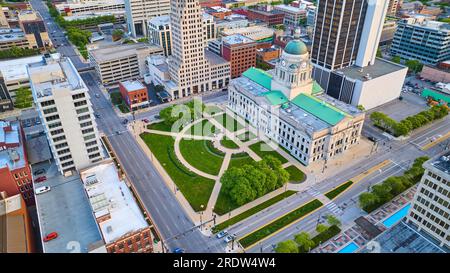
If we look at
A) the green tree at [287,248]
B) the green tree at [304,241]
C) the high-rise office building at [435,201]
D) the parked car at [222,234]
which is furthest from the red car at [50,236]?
the high-rise office building at [435,201]

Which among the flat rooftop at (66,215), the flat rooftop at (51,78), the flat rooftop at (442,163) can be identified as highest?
the flat rooftop at (51,78)

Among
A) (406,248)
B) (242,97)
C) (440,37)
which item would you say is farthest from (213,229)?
(440,37)

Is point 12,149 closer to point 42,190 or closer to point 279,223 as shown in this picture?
point 42,190

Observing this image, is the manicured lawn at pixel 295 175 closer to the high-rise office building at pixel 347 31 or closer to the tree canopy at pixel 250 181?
the tree canopy at pixel 250 181

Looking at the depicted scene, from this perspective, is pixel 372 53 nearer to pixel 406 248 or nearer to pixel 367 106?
pixel 367 106

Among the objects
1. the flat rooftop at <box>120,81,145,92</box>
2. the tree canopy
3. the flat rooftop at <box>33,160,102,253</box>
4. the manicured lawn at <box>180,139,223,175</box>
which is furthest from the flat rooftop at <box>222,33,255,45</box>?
the flat rooftop at <box>33,160,102,253</box>

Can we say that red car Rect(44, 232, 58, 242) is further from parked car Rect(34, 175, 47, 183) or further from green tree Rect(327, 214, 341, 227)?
green tree Rect(327, 214, 341, 227)
